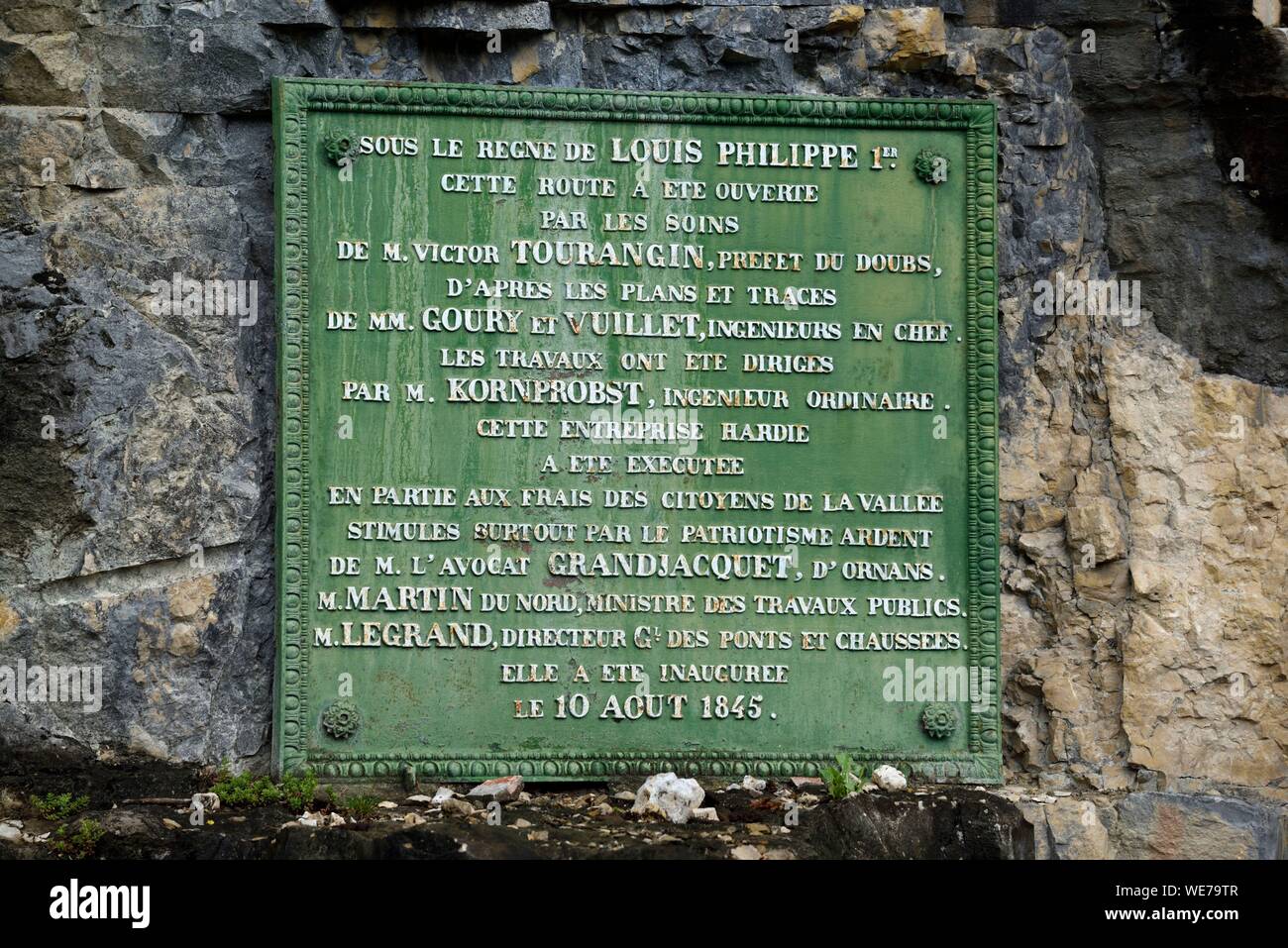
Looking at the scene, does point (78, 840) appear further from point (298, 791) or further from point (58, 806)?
point (298, 791)

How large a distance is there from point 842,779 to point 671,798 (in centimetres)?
65

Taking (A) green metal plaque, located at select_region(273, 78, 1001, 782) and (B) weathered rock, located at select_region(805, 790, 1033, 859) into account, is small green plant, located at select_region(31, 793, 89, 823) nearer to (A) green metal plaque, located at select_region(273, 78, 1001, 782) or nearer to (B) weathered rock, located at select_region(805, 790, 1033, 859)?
(A) green metal plaque, located at select_region(273, 78, 1001, 782)

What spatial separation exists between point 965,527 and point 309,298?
2.73 m

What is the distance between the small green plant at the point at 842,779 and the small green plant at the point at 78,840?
8.63 feet

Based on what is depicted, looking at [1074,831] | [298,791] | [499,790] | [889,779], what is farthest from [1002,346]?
[298,791]

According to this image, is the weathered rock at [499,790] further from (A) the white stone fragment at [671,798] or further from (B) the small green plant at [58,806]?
(B) the small green plant at [58,806]

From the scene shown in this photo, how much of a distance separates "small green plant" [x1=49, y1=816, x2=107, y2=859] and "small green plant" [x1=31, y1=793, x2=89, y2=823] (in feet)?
0.47

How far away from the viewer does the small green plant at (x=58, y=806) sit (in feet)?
17.8

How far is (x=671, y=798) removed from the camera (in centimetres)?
545

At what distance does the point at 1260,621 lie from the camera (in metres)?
5.98

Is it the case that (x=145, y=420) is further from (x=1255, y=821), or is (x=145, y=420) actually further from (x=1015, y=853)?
(x=1255, y=821)

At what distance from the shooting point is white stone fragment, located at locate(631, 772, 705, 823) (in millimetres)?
5430

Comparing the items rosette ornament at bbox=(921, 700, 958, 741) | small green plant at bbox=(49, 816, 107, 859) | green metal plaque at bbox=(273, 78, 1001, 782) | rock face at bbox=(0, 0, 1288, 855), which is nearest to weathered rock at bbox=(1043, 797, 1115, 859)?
rock face at bbox=(0, 0, 1288, 855)
